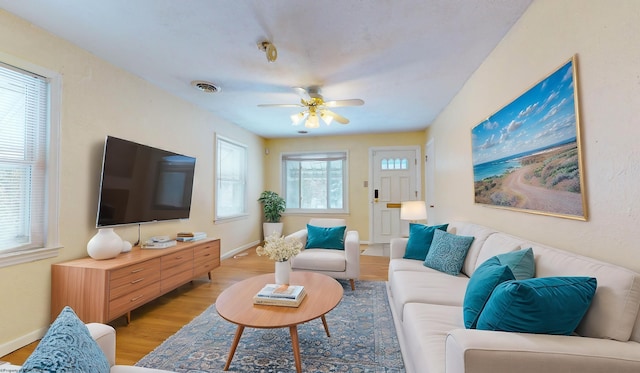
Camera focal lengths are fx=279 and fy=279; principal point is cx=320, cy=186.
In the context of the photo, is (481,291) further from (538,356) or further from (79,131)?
(79,131)

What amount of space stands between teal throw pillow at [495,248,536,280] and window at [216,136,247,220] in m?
4.00

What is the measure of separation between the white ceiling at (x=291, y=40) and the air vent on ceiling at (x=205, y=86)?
9cm

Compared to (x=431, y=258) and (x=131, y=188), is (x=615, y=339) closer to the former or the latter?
(x=431, y=258)

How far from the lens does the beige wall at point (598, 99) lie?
1.22 meters

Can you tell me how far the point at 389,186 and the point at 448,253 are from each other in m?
3.56

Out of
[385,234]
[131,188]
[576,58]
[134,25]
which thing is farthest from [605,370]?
[385,234]

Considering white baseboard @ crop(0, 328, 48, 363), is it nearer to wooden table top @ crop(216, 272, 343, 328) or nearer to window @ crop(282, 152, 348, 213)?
wooden table top @ crop(216, 272, 343, 328)

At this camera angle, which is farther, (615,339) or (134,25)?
(134,25)

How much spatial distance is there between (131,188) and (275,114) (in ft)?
7.61

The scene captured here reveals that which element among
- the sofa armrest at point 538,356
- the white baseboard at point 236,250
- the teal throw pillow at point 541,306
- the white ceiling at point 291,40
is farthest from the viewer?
the white baseboard at point 236,250

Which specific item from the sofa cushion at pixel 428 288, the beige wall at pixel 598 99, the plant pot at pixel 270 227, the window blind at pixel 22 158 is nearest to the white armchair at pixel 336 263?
the sofa cushion at pixel 428 288

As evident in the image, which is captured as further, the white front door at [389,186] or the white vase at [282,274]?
the white front door at [389,186]

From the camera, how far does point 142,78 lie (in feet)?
10.3

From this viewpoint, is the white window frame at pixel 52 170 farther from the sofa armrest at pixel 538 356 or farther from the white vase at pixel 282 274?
the sofa armrest at pixel 538 356
